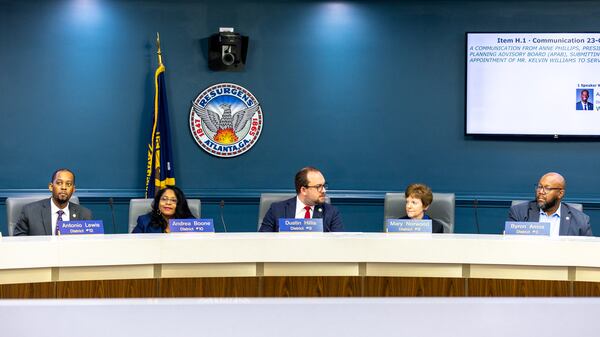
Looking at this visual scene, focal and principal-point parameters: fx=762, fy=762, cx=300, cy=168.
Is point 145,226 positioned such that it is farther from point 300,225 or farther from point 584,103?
point 584,103

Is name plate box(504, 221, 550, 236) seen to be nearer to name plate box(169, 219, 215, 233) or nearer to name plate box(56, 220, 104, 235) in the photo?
name plate box(169, 219, 215, 233)

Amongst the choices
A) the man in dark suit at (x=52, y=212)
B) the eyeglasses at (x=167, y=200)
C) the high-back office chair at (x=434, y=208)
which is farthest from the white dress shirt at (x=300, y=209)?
the man in dark suit at (x=52, y=212)

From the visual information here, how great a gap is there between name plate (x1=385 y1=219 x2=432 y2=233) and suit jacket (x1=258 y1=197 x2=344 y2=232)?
115 cm

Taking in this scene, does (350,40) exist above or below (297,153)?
above

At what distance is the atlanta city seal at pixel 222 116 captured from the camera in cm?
682

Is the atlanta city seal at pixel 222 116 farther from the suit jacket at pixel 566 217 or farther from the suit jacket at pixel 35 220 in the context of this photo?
the suit jacket at pixel 566 217

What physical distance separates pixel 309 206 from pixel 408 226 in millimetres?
1311

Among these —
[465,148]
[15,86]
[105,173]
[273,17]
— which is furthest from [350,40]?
[15,86]

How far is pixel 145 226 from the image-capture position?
462cm

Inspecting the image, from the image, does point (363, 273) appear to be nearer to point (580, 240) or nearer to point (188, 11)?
point (580, 240)

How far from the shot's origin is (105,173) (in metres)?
6.76

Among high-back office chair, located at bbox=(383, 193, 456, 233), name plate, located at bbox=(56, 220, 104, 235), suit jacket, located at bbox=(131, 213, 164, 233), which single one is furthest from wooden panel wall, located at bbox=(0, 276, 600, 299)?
high-back office chair, located at bbox=(383, 193, 456, 233)

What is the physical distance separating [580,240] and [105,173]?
15.1ft

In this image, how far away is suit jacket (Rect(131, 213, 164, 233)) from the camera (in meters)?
4.61
